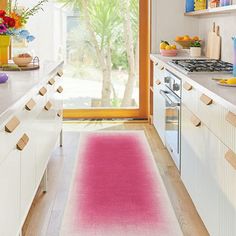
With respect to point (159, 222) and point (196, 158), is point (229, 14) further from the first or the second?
point (159, 222)

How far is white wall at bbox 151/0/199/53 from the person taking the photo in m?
5.83

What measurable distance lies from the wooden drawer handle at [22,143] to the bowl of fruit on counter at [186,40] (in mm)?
3290

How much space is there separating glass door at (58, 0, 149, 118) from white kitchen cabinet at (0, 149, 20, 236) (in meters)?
4.06

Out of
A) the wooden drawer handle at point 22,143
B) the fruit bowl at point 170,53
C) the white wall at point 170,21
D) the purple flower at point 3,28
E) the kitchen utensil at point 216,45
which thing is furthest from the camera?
the white wall at point 170,21

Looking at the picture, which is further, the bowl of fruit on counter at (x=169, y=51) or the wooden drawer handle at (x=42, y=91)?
the bowl of fruit on counter at (x=169, y=51)

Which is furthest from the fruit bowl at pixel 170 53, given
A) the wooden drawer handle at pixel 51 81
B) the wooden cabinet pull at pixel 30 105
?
the wooden cabinet pull at pixel 30 105

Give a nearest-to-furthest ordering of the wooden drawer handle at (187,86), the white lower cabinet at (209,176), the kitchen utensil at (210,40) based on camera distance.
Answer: the white lower cabinet at (209,176) → the wooden drawer handle at (187,86) → the kitchen utensil at (210,40)

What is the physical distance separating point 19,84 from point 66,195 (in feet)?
3.22

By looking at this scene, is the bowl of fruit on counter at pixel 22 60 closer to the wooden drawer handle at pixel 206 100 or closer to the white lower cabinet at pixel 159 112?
the white lower cabinet at pixel 159 112

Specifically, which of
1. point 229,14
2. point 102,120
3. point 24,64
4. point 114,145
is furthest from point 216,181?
point 102,120

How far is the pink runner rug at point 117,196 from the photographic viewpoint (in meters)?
2.94

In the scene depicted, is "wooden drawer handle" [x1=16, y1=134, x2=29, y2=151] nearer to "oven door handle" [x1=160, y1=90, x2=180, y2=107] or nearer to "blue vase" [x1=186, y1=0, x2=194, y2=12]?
"oven door handle" [x1=160, y1=90, x2=180, y2=107]

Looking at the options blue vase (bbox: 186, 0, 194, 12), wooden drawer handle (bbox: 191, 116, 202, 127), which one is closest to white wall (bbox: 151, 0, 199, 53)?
blue vase (bbox: 186, 0, 194, 12)

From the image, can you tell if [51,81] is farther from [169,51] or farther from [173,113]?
[169,51]
